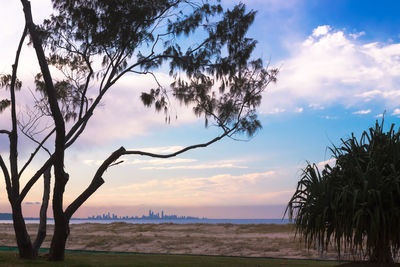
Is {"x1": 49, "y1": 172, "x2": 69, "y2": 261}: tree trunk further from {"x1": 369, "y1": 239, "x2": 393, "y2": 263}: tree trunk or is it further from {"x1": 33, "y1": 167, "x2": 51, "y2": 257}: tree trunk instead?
{"x1": 369, "y1": 239, "x2": 393, "y2": 263}: tree trunk

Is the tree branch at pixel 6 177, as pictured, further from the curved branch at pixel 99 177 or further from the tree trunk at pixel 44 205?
the curved branch at pixel 99 177

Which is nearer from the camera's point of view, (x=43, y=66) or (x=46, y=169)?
(x=43, y=66)

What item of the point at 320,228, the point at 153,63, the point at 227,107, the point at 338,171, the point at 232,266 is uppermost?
the point at 153,63

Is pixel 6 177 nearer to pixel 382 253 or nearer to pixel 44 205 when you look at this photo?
pixel 44 205

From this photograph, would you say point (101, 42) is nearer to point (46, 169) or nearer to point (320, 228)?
point (46, 169)

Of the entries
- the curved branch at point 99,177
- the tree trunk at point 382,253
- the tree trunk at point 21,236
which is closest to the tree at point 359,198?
the tree trunk at point 382,253

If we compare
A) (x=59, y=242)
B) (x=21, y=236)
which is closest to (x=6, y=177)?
(x=21, y=236)

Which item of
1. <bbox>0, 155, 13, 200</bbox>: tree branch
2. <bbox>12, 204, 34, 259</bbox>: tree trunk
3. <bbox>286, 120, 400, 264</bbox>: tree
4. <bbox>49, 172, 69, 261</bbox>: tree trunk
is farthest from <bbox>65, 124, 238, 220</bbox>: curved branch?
<bbox>286, 120, 400, 264</bbox>: tree

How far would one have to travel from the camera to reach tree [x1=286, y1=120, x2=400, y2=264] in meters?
8.50

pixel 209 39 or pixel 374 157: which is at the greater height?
pixel 209 39

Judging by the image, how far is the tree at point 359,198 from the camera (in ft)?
27.9

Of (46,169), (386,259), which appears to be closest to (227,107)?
(46,169)

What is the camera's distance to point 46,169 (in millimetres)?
16203

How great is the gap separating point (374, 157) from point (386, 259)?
2.07m
